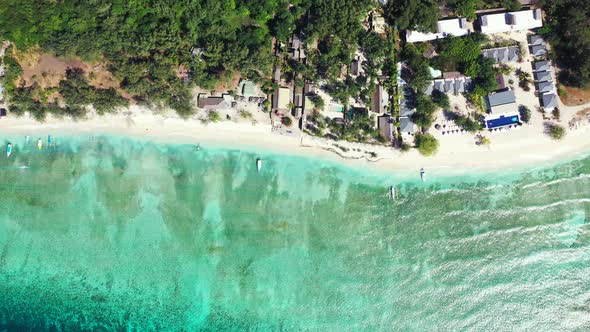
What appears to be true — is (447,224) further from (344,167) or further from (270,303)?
(270,303)

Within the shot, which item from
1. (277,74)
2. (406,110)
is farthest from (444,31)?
(277,74)

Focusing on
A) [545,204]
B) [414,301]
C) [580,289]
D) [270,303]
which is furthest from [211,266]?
[580,289]

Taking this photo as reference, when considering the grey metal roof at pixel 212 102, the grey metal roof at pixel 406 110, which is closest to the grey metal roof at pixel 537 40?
the grey metal roof at pixel 406 110

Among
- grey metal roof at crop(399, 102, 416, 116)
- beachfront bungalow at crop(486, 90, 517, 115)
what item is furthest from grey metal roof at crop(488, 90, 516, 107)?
grey metal roof at crop(399, 102, 416, 116)

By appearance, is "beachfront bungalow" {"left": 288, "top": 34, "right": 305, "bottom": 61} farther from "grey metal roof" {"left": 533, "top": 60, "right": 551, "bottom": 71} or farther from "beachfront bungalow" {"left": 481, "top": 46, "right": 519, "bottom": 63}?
"grey metal roof" {"left": 533, "top": 60, "right": 551, "bottom": 71}

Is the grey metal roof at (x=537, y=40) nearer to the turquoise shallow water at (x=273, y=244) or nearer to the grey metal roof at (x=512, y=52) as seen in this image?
the grey metal roof at (x=512, y=52)

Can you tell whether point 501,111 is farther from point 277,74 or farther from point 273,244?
point 273,244
